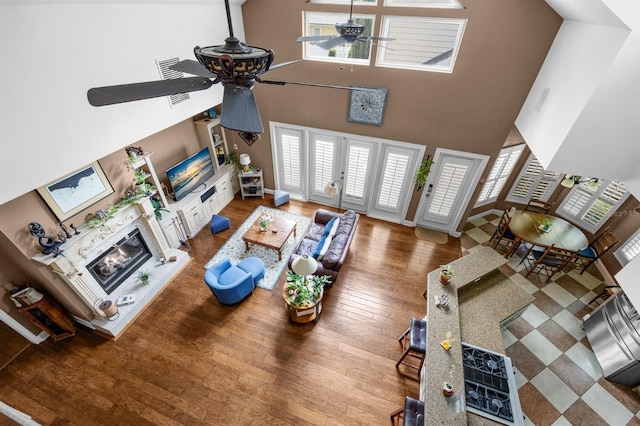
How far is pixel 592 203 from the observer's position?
20.6 ft

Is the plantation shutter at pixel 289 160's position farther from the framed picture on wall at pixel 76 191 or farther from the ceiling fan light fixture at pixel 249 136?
the ceiling fan light fixture at pixel 249 136

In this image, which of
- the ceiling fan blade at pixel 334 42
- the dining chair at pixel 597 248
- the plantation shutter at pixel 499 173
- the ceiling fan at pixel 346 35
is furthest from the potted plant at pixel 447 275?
the ceiling fan blade at pixel 334 42

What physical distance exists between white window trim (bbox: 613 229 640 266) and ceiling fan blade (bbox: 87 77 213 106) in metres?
7.73

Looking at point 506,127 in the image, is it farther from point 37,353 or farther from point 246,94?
point 37,353

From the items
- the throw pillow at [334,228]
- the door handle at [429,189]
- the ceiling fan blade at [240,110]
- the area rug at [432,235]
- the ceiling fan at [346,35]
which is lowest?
the area rug at [432,235]

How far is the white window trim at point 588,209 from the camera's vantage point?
5926mm

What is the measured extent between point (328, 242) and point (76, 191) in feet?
13.8

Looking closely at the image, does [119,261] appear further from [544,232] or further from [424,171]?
[544,232]

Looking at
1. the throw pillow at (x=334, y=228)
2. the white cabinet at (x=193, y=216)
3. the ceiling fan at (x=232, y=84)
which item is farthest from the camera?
the white cabinet at (x=193, y=216)

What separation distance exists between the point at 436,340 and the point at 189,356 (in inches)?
149

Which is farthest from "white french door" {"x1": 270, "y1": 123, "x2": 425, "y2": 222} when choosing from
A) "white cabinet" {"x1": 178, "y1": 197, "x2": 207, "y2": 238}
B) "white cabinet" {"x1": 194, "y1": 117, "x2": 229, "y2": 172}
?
"white cabinet" {"x1": 178, "y1": 197, "x2": 207, "y2": 238}

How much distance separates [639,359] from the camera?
401 centimetres

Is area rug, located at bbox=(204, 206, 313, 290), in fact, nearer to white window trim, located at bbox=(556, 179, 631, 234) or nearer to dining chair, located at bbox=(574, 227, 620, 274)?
dining chair, located at bbox=(574, 227, 620, 274)

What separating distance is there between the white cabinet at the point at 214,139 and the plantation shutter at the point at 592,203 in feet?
26.5
